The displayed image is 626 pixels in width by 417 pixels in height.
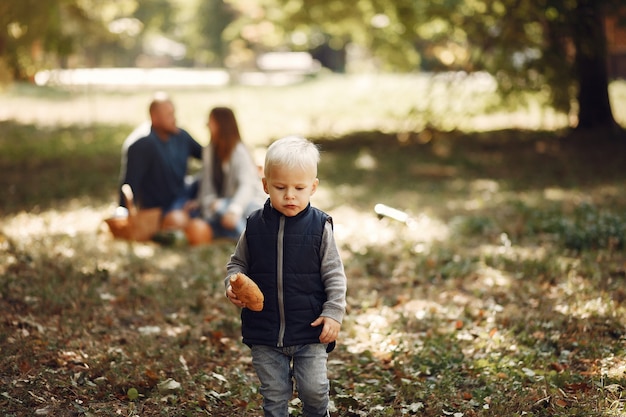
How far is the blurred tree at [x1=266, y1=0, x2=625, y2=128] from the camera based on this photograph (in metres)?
13.2

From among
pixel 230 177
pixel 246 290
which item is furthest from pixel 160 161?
pixel 246 290

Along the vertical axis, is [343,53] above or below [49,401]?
above

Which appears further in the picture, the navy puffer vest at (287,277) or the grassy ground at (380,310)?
the grassy ground at (380,310)

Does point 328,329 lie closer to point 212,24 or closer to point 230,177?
point 230,177

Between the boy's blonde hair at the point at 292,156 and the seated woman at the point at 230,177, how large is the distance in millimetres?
4586

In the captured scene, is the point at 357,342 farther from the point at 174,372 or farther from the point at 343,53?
the point at 343,53

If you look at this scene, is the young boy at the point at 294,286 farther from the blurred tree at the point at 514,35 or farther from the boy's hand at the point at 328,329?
the blurred tree at the point at 514,35

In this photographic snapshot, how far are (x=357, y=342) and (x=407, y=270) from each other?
1827 millimetres

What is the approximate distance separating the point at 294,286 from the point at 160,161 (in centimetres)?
541

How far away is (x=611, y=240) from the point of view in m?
7.39

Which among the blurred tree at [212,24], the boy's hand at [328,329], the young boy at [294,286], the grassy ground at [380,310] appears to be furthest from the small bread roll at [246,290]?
the blurred tree at [212,24]

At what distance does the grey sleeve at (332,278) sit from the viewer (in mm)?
3629

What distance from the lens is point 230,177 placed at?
27.8 ft

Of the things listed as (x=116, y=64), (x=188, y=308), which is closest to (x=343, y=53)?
(x=116, y=64)
